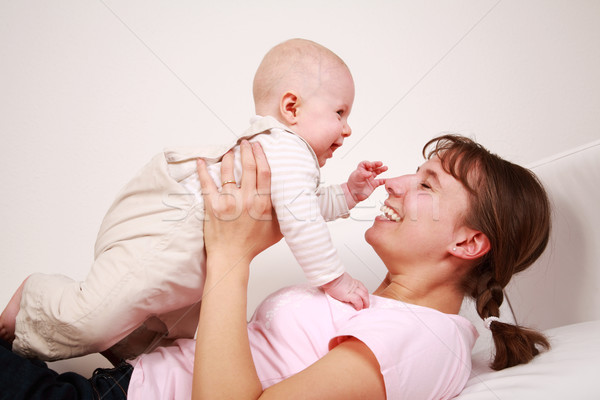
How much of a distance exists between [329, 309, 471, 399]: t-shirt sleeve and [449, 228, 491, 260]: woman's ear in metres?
0.19

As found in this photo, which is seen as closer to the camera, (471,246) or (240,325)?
(240,325)

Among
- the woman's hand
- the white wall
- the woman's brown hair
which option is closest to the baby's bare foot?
the woman's hand

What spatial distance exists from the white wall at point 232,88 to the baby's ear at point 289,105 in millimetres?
686

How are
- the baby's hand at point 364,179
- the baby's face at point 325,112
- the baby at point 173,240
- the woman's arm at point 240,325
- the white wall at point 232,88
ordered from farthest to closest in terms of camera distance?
the white wall at point 232,88 < the baby's hand at point 364,179 < the baby's face at point 325,112 < the baby at point 173,240 < the woman's arm at point 240,325

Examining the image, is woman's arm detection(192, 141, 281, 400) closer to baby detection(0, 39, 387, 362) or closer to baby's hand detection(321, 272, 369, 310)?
baby detection(0, 39, 387, 362)

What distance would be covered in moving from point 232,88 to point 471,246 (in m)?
1.30

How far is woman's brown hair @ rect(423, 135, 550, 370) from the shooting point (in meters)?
1.06

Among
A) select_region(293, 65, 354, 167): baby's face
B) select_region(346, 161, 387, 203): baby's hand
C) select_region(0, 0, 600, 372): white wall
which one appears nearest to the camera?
select_region(293, 65, 354, 167): baby's face

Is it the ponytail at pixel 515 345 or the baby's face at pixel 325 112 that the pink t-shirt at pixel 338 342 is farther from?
the baby's face at pixel 325 112

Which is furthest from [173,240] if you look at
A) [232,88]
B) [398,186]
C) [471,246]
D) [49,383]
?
[232,88]

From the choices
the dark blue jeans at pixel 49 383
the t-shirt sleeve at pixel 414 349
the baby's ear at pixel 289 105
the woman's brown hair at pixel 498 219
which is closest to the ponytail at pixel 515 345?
the woman's brown hair at pixel 498 219

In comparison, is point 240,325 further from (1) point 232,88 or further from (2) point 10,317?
(1) point 232,88

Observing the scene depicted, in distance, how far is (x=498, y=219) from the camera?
1.06m

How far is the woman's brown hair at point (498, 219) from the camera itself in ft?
3.49
